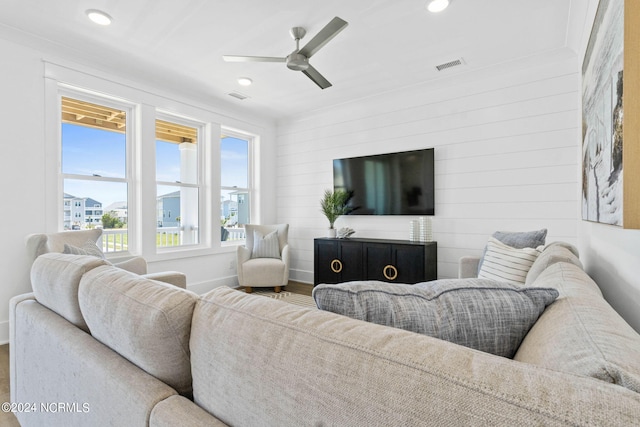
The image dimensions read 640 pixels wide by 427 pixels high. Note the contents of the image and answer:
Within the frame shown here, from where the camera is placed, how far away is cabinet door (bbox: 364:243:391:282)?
3.68 meters

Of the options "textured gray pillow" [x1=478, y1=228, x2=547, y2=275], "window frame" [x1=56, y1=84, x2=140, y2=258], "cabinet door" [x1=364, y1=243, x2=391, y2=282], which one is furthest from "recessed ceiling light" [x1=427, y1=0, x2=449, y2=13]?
"window frame" [x1=56, y1=84, x2=140, y2=258]

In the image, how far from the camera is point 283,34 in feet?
9.09

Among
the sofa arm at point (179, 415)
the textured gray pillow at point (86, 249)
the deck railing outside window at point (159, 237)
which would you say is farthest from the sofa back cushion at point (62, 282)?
the deck railing outside window at point (159, 237)

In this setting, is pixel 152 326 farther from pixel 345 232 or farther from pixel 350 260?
pixel 345 232

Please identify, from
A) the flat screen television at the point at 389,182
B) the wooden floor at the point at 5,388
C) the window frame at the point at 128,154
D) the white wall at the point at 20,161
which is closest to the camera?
the wooden floor at the point at 5,388

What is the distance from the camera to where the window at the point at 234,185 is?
15.7 ft

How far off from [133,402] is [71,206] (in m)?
3.36

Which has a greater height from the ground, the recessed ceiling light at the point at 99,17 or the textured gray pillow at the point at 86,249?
the recessed ceiling light at the point at 99,17

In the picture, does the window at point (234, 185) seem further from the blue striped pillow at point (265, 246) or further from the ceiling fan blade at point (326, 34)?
the ceiling fan blade at point (326, 34)

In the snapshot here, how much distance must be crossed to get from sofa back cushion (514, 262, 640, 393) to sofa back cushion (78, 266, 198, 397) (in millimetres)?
821

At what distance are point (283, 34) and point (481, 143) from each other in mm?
2429

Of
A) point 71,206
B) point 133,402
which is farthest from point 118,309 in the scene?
point 71,206

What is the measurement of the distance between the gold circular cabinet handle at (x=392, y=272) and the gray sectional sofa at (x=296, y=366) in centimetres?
245

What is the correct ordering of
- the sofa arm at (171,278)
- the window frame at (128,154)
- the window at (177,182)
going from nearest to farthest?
the sofa arm at (171,278)
the window frame at (128,154)
the window at (177,182)
